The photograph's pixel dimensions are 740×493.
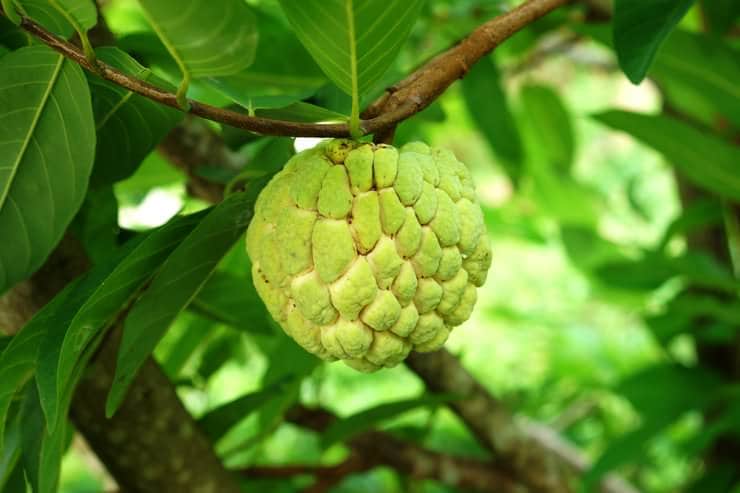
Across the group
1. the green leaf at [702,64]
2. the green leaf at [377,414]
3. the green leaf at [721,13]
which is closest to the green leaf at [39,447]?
the green leaf at [377,414]

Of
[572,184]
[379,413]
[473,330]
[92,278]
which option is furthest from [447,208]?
[473,330]

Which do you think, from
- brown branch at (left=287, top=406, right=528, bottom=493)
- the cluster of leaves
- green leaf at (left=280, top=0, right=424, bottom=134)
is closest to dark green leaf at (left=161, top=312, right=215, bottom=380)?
the cluster of leaves

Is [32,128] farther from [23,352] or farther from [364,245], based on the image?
[364,245]

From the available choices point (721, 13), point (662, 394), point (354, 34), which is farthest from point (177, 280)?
point (662, 394)

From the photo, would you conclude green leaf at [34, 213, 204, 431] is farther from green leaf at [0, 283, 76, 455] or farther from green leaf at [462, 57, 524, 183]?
green leaf at [462, 57, 524, 183]

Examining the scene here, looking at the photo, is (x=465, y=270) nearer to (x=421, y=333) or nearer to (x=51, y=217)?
(x=421, y=333)

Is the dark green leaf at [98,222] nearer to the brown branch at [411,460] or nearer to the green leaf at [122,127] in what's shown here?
the green leaf at [122,127]
